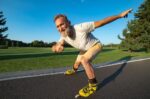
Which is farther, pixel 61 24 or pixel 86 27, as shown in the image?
pixel 86 27

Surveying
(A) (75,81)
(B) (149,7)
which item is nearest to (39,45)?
(B) (149,7)

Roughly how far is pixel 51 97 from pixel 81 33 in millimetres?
1565

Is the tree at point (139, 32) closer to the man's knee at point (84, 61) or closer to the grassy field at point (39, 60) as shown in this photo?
the grassy field at point (39, 60)

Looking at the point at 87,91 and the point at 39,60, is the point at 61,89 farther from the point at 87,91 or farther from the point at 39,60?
the point at 39,60

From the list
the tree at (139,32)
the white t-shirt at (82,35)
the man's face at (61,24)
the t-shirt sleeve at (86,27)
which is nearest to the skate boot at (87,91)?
the white t-shirt at (82,35)

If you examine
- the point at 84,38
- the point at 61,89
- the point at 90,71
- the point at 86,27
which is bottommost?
the point at 61,89

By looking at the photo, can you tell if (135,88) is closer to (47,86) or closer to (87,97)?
(87,97)

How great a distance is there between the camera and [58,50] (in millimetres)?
4980

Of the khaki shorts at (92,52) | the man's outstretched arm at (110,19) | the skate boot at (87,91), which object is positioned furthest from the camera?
the khaki shorts at (92,52)

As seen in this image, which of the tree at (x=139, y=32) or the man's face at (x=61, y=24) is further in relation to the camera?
the tree at (x=139, y=32)

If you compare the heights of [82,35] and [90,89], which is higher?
[82,35]

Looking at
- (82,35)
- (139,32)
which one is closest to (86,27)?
(82,35)

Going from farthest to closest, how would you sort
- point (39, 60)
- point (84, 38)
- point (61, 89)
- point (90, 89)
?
point (39, 60), point (61, 89), point (84, 38), point (90, 89)

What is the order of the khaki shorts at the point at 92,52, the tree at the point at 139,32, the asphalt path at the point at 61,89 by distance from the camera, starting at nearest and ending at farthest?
1. the asphalt path at the point at 61,89
2. the khaki shorts at the point at 92,52
3. the tree at the point at 139,32
